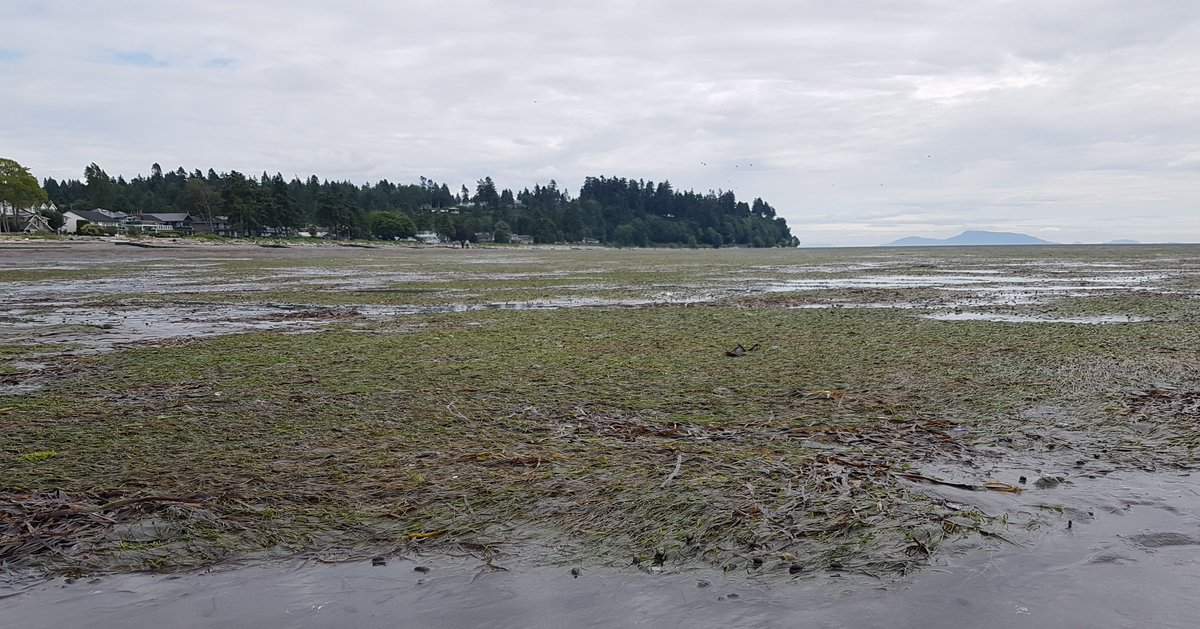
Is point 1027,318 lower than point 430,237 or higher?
lower

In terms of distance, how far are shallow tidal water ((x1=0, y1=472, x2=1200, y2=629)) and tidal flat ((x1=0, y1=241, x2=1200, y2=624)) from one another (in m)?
0.12

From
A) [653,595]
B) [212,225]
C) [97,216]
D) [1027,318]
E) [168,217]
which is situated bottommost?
[653,595]

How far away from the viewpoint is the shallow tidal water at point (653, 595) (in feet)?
11.9

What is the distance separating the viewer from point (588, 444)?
628 centimetres

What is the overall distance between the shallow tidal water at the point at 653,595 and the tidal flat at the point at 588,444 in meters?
0.12

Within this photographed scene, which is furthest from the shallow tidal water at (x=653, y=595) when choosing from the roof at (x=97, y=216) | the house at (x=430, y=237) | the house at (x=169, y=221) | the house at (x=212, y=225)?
the house at (x=430, y=237)

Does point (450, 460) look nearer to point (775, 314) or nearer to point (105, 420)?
point (105, 420)

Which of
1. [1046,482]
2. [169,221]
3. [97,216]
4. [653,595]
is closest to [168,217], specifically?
[169,221]

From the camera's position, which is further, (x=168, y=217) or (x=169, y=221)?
(x=168, y=217)

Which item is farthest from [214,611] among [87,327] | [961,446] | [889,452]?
[87,327]

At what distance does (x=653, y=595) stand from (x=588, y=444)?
2466 millimetres

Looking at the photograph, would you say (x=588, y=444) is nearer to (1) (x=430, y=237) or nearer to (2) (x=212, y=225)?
(2) (x=212, y=225)

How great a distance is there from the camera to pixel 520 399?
795 cm

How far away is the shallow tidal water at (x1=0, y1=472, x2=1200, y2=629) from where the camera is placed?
3617 millimetres
